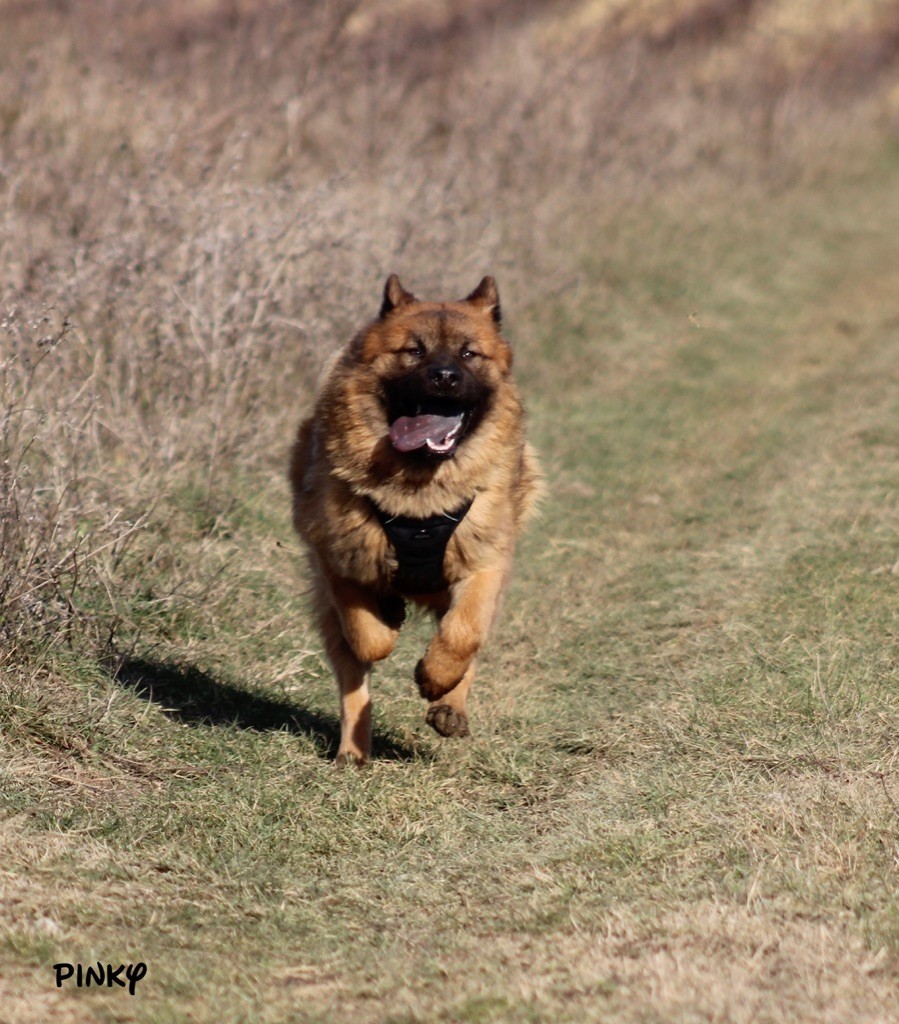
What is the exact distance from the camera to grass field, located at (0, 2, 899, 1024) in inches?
155

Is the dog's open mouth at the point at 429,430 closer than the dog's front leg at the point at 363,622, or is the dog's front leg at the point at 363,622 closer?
the dog's open mouth at the point at 429,430

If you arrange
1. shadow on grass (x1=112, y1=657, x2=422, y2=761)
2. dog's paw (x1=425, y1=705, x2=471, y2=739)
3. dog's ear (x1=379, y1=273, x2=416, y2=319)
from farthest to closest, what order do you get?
1. shadow on grass (x1=112, y1=657, x2=422, y2=761)
2. dog's ear (x1=379, y1=273, x2=416, y2=319)
3. dog's paw (x1=425, y1=705, x2=471, y2=739)

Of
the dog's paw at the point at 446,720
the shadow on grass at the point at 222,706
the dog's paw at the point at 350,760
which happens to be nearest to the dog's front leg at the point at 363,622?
the dog's paw at the point at 446,720

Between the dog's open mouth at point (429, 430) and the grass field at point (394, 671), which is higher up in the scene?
the dog's open mouth at point (429, 430)

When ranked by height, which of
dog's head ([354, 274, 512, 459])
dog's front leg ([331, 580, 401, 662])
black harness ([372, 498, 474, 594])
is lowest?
dog's front leg ([331, 580, 401, 662])

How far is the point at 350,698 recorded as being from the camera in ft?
18.8

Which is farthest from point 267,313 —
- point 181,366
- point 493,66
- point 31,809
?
point 493,66

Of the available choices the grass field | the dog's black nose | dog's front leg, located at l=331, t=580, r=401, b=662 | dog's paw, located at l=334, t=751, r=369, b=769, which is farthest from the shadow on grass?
the dog's black nose

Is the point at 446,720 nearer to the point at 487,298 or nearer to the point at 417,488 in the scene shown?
the point at 417,488

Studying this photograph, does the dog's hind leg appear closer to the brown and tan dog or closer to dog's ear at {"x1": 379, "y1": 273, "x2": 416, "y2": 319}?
the brown and tan dog

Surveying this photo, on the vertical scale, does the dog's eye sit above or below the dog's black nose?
above

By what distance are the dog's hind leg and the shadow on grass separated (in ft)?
0.51

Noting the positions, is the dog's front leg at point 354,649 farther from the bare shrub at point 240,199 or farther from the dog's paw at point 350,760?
the bare shrub at point 240,199

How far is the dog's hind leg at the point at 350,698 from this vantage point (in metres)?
5.68
